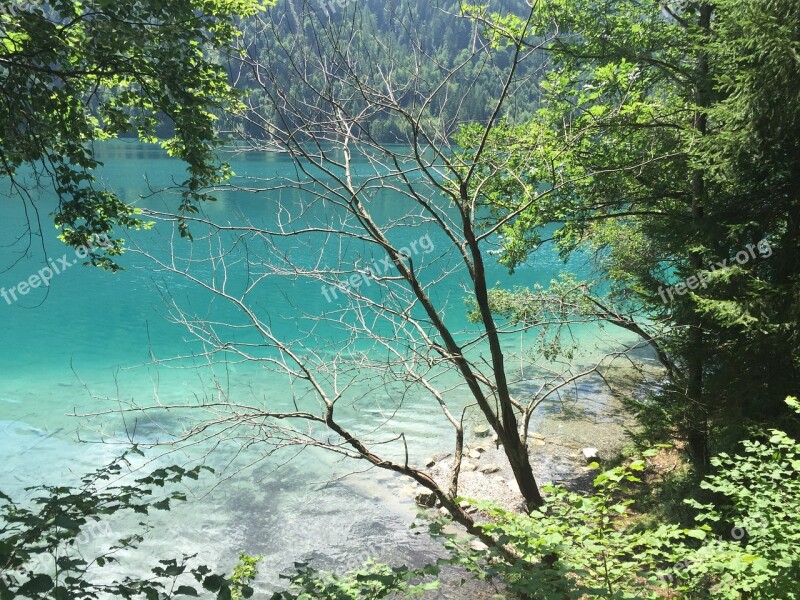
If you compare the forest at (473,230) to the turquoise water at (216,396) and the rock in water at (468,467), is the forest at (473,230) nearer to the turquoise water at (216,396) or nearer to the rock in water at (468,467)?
the rock in water at (468,467)

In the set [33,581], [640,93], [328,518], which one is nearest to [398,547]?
[328,518]

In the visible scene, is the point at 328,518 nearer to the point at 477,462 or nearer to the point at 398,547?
the point at 398,547

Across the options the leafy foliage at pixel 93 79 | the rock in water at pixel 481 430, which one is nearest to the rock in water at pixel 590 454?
the rock in water at pixel 481 430

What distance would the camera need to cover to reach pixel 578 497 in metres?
3.85

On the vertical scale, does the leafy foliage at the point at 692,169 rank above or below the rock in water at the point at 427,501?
above

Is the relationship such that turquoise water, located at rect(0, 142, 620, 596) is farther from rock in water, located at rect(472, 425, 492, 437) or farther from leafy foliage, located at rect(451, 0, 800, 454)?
leafy foliage, located at rect(451, 0, 800, 454)

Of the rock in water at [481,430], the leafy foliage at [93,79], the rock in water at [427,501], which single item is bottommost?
the rock in water at [427,501]

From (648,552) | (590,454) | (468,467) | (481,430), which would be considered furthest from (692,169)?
(481,430)

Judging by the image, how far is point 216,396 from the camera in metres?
12.0

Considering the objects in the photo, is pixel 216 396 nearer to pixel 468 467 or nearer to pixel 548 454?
pixel 468 467

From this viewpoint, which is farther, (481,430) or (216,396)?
(481,430)

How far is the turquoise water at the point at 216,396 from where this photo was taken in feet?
26.3

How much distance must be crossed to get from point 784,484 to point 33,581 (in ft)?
14.7

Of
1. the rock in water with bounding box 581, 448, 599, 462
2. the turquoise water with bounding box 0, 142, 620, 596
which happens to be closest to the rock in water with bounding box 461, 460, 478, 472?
the turquoise water with bounding box 0, 142, 620, 596
